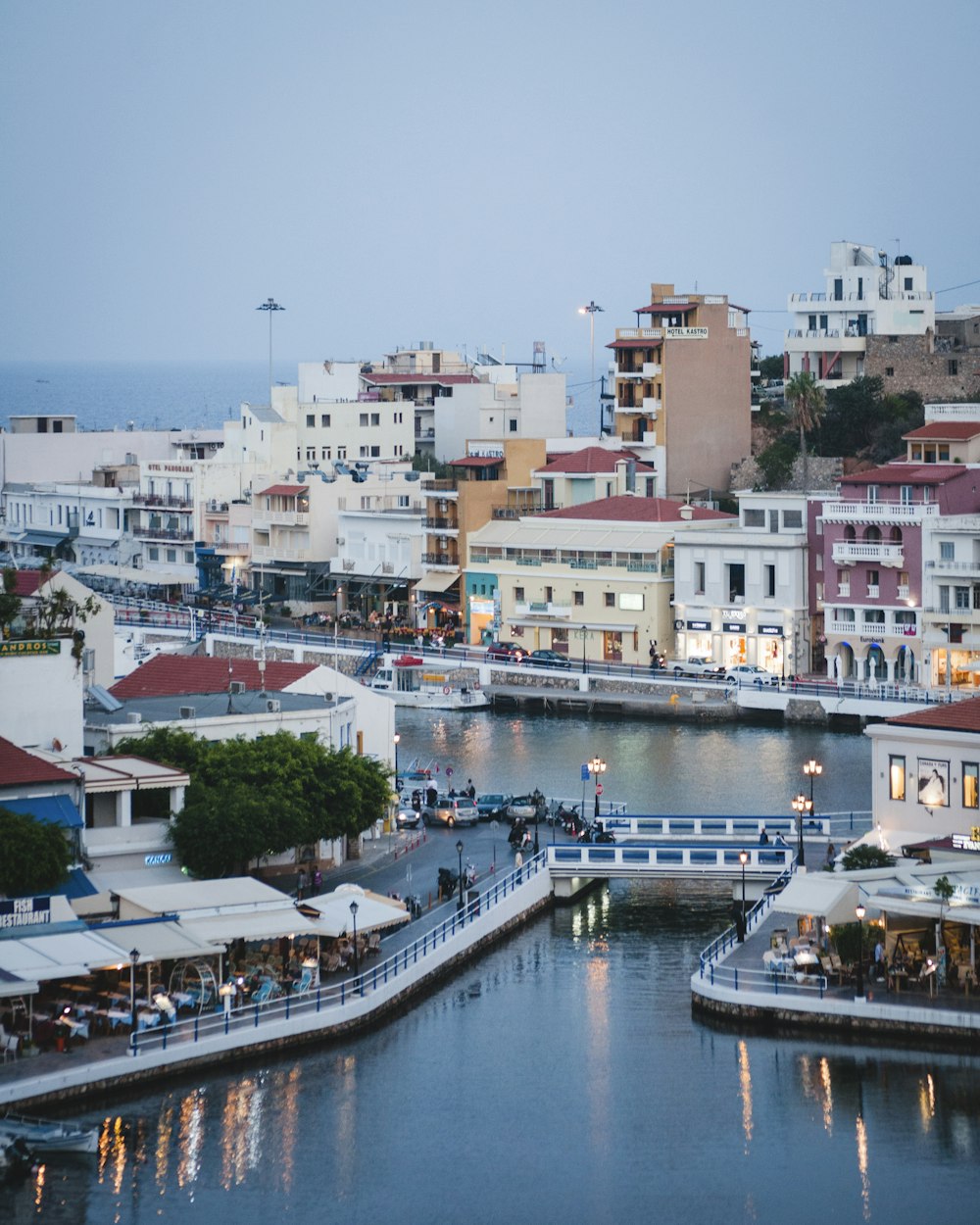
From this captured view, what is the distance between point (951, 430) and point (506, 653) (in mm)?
14596

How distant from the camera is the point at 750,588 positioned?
255 ft

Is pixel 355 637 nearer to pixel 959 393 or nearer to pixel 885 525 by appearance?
pixel 885 525

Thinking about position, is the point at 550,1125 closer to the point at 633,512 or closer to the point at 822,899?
the point at 822,899

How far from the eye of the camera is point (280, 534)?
9800 centimetres

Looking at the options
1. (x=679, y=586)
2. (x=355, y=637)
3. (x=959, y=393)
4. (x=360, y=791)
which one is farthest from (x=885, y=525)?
(x=360, y=791)

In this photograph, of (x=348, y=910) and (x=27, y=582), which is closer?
(x=348, y=910)

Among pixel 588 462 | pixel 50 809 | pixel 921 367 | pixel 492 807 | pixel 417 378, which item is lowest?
pixel 492 807

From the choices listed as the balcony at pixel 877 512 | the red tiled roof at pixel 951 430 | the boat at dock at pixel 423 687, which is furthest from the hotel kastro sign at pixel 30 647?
the red tiled roof at pixel 951 430

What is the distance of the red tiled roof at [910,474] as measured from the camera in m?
73.9

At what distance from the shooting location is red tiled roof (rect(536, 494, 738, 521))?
82.8 meters

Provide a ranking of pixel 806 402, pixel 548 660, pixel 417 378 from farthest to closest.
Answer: pixel 417 378, pixel 806 402, pixel 548 660

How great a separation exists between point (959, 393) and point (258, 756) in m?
59.9

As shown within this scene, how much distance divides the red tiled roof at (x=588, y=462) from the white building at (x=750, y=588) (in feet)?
32.8

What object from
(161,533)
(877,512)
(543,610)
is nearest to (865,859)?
(877,512)
